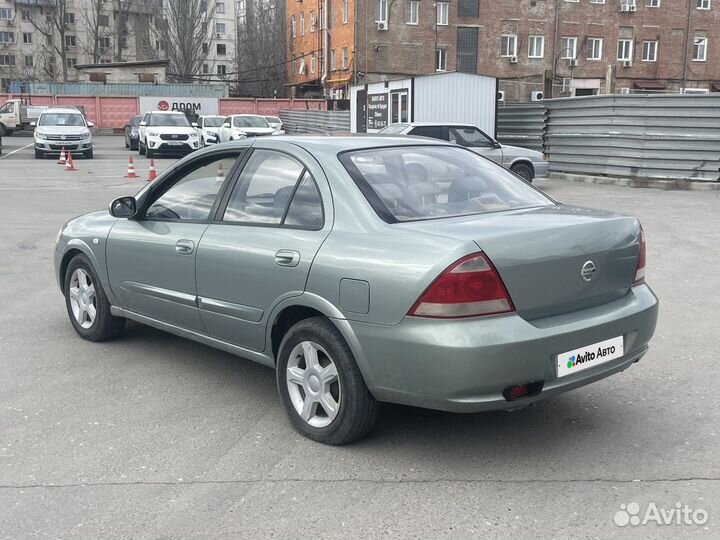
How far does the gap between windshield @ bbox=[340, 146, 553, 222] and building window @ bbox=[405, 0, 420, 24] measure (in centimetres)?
4697

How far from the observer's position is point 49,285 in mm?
7922

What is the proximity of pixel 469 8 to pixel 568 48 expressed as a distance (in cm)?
742

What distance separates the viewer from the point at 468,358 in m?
3.36

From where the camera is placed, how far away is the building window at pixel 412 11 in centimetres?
4906

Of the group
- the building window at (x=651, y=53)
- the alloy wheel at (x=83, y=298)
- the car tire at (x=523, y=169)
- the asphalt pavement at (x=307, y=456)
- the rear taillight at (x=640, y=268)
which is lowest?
the asphalt pavement at (x=307, y=456)

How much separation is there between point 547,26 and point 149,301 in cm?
5112

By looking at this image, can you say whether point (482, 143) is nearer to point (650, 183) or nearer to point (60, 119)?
point (650, 183)

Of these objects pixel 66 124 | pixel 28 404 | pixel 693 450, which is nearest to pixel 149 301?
pixel 28 404

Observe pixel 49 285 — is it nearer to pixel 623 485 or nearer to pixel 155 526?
pixel 155 526

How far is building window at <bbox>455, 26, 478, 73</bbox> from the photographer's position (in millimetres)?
50625

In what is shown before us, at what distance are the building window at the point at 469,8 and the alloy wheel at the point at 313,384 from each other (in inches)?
1953

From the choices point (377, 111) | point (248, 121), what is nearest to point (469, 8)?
point (248, 121)

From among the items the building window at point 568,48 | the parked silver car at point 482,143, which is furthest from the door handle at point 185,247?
the building window at point 568,48

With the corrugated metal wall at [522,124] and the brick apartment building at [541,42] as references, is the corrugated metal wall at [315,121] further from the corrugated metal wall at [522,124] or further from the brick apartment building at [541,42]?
the corrugated metal wall at [522,124]
